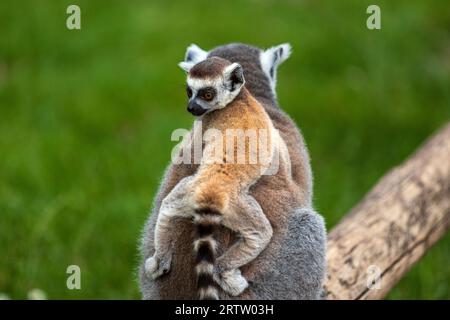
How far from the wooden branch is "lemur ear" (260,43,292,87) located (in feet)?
3.74

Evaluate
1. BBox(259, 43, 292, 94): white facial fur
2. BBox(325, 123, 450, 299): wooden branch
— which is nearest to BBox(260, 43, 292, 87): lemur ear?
BBox(259, 43, 292, 94): white facial fur

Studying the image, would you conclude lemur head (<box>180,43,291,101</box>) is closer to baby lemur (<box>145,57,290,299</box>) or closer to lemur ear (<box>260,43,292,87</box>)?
lemur ear (<box>260,43,292,87</box>)

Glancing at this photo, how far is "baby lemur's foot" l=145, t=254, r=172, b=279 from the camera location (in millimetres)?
4070

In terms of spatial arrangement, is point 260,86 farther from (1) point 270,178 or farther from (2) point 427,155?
(2) point 427,155

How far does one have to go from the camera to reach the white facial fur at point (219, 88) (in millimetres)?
3973

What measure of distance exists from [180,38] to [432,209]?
5.48 meters

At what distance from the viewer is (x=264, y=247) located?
4.03 meters

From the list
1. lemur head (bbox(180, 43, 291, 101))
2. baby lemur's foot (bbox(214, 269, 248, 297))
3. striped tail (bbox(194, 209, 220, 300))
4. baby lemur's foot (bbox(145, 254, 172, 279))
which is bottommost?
baby lemur's foot (bbox(214, 269, 248, 297))

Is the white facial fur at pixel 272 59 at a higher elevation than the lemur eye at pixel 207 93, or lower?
higher

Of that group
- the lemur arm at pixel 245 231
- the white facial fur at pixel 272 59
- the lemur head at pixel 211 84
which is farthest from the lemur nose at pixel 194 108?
the white facial fur at pixel 272 59

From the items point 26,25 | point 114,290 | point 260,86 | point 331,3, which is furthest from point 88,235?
point 331,3

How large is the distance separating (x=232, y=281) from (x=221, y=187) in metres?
0.49

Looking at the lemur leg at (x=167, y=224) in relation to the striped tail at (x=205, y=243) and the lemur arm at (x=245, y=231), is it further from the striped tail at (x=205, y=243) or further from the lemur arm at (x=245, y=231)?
the lemur arm at (x=245, y=231)

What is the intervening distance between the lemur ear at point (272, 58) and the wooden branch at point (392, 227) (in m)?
1.14
